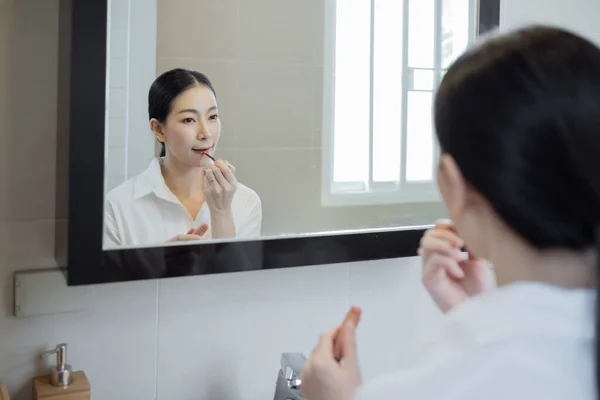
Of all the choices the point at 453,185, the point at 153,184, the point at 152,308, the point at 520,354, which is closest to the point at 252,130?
the point at 153,184

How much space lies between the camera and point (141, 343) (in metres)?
1.00

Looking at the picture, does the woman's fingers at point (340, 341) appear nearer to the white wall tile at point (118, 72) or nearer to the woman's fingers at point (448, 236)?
the woman's fingers at point (448, 236)

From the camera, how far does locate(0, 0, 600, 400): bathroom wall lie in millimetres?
902

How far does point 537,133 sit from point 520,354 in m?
0.18

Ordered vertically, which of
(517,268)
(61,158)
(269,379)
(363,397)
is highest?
(61,158)

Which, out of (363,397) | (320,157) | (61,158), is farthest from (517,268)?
(61,158)

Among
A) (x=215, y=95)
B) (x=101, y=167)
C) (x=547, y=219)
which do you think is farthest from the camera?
(x=215, y=95)

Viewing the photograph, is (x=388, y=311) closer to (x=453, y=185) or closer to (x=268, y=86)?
(x=268, y=86)

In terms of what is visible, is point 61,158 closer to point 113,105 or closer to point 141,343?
point 113,105

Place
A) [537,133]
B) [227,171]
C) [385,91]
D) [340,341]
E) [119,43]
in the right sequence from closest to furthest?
1. [537,133]
2. [340,341]
3. [119,43]
4. [227,171]
5. [385,91]

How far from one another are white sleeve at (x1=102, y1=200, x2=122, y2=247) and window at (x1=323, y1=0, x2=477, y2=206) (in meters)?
0.33

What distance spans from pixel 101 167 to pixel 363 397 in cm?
44

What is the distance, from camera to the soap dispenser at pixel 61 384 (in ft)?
2.91

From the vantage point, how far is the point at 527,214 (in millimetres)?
592
